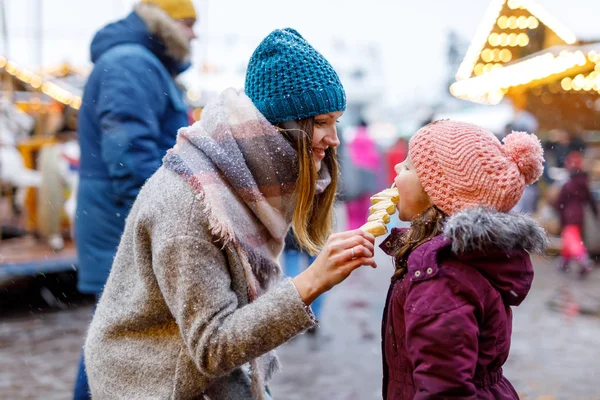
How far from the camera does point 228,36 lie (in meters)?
6.51

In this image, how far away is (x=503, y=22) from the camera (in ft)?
13.8

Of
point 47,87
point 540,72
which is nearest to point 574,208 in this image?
point 540,72

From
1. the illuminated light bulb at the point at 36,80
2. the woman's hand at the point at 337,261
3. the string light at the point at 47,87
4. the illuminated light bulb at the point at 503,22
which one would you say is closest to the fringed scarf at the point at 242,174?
the woman's hand at the point at 337,261

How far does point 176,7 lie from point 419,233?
174 cm

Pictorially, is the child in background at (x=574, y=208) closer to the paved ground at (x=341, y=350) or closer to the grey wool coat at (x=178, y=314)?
the paved ground at (x=341, y=350)

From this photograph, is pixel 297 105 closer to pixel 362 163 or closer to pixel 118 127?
pixel 118 127

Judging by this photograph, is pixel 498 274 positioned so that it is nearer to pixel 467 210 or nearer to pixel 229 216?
pixel 467 210

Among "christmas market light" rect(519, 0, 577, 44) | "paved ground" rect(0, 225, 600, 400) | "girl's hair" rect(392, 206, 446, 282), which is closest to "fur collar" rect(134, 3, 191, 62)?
"girl's hair" rect(392, 206, 446, 282)

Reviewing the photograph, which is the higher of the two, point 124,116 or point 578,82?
point 124,116

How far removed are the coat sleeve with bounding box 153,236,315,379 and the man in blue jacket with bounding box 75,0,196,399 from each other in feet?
3.86

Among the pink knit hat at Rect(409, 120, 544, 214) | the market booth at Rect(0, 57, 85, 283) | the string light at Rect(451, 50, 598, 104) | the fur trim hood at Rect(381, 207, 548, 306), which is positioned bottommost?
the market booth at Rect(0, 57, 85, 283)

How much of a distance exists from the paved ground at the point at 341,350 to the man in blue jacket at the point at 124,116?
1.53 m

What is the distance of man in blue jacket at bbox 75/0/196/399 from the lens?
9.06ft

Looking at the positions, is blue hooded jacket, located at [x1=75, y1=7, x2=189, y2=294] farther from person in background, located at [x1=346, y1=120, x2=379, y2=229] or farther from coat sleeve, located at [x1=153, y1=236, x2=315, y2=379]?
person in background, located at [x1=346, y1=120, x2=379, y2=229]
